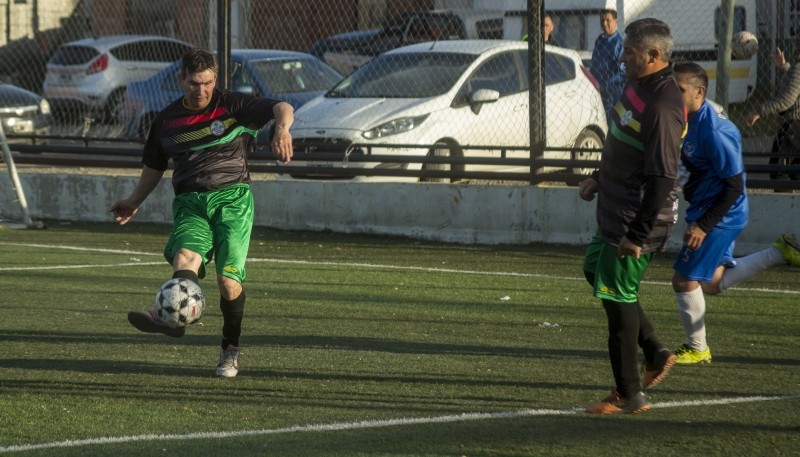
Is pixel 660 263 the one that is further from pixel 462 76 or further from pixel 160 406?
pixel 160 406

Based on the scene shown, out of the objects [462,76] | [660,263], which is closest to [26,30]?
[462,76]

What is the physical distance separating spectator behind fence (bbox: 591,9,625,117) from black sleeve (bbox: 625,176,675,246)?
8060 millimetres

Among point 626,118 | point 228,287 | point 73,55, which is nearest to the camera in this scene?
point 626,118

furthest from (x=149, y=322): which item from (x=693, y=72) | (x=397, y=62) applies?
(x=397, y=62)

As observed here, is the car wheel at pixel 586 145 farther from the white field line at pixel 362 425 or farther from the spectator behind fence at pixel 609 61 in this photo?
the white field line at pixel 362 425

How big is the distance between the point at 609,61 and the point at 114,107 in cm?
628

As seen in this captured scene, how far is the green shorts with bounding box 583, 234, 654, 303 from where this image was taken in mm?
6117

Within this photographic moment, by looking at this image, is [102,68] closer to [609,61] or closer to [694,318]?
[609,61]

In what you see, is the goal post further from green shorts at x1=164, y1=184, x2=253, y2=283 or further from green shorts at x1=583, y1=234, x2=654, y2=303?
green shorts at x1=583, y1=234, x2=654, y2=303

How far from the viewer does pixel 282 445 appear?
564 cm

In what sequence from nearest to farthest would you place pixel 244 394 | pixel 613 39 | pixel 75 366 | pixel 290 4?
1. pixel 244 394
2. pixel 75 366
3. pixel 613 39
4. pixel 290 4

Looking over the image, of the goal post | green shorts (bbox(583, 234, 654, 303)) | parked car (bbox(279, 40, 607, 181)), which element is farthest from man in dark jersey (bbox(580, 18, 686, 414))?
the goal post

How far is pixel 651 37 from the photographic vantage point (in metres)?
5.98

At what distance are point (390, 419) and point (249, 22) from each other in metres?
11.8
